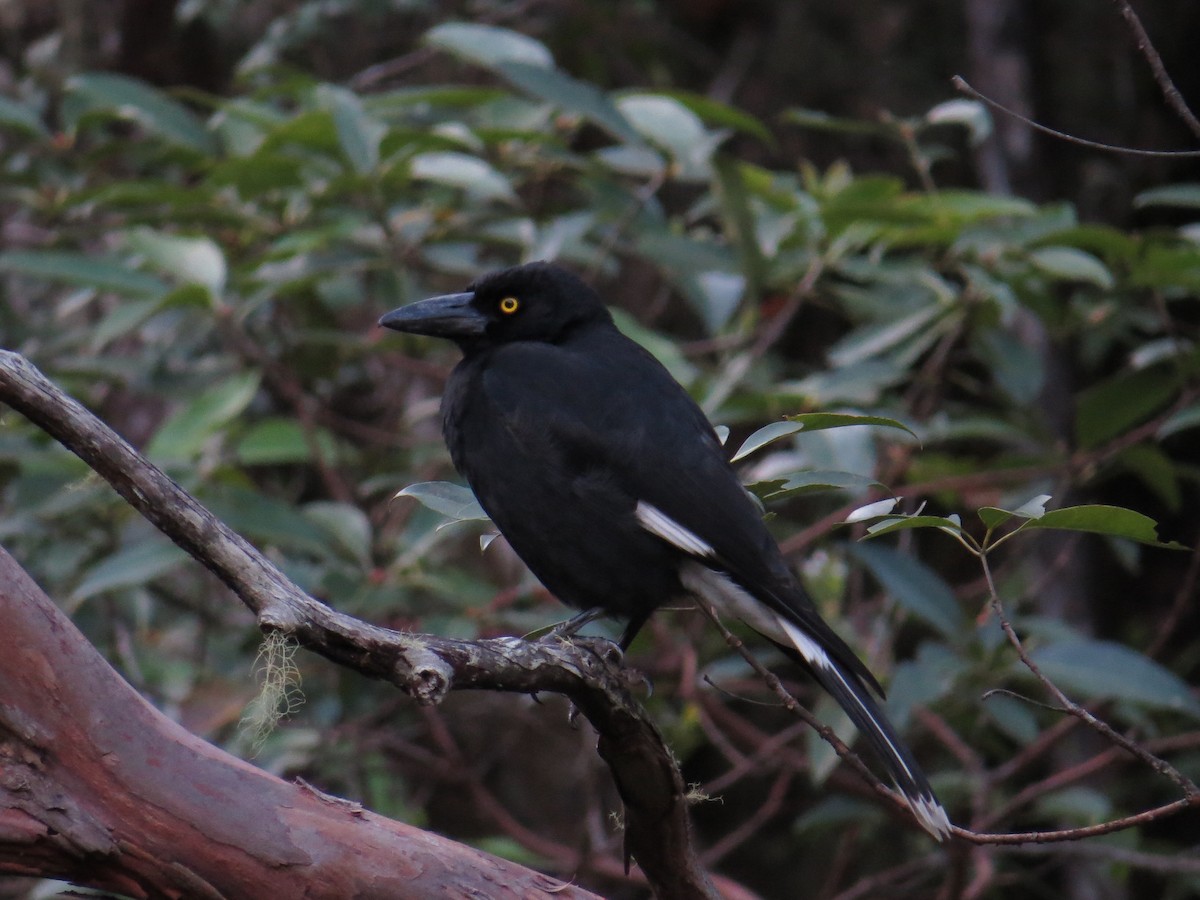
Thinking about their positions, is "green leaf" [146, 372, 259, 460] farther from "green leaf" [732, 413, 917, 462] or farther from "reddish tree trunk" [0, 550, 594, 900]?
"green leaf" [732, 413, 917, 462]

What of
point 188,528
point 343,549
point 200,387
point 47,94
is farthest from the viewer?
point 47,94

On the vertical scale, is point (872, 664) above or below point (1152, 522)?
below

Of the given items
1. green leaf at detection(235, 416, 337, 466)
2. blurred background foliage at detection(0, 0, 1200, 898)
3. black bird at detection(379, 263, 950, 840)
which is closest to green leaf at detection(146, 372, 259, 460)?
blurred background foliage at detection(0, 0, 1200, 898)

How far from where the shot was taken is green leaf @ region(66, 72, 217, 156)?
344 centimetres

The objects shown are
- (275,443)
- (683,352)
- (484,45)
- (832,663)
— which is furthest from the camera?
(683,352)

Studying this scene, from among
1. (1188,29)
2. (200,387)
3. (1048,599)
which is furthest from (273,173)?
(1188,29)

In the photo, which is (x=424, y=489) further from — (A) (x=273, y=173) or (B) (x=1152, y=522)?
(A) (x=273, y=173)

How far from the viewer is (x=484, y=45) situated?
10.6 feet

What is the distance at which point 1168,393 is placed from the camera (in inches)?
130

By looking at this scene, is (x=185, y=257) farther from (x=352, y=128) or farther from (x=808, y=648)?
(x=808, y=648)

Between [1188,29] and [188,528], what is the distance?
3.87 m

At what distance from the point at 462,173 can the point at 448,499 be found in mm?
1190

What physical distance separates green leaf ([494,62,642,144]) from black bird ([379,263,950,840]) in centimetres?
64

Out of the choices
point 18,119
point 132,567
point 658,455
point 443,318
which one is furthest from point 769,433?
point 18,119
